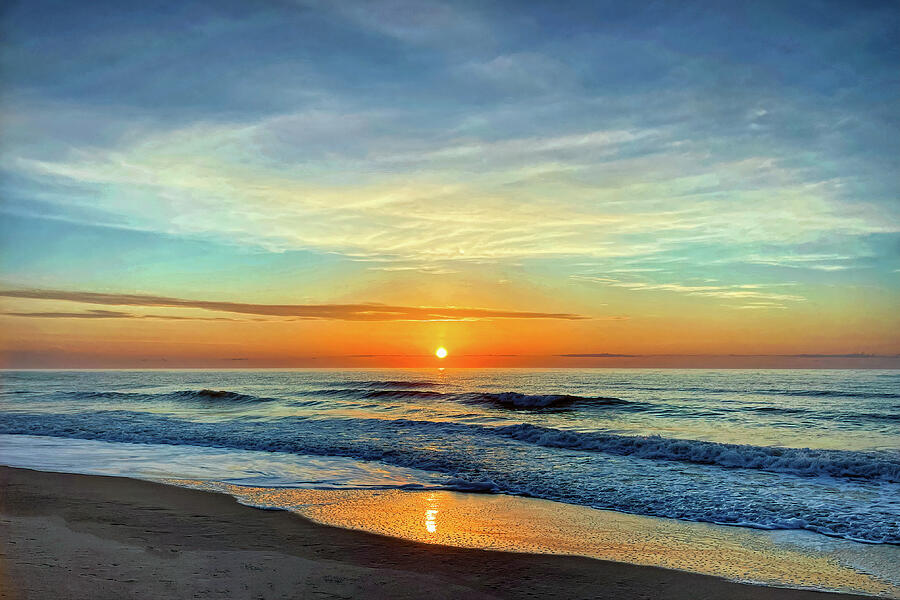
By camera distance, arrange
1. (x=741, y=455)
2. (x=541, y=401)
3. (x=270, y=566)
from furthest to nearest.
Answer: (x=541, y=401), (x=741, y=455), (x=270, y=566)

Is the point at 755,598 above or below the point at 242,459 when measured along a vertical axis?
above

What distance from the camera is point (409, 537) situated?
7.66 meters

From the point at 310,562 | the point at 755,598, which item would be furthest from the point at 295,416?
the point at 755,598

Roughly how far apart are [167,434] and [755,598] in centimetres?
2032

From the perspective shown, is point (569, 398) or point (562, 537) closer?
point (562, 537)

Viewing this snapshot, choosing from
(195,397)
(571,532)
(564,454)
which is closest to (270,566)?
(571,532)

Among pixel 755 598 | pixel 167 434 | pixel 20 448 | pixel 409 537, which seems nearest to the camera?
pixel 755 598

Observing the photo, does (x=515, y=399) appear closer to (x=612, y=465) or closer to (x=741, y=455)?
(x=741, y=455)

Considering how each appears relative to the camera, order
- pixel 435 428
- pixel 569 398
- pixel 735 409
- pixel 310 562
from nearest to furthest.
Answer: pixel 310 562 < pixel 435 428 < pixel 735 409 < pixel 569 398

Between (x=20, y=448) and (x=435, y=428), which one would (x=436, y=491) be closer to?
(x=435, y=428)

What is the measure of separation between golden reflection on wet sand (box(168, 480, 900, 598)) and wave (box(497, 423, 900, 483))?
268 inches

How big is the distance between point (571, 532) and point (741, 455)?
9.59m

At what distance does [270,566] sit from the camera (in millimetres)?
6266

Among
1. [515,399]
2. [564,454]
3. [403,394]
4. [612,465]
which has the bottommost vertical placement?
[403,394]
